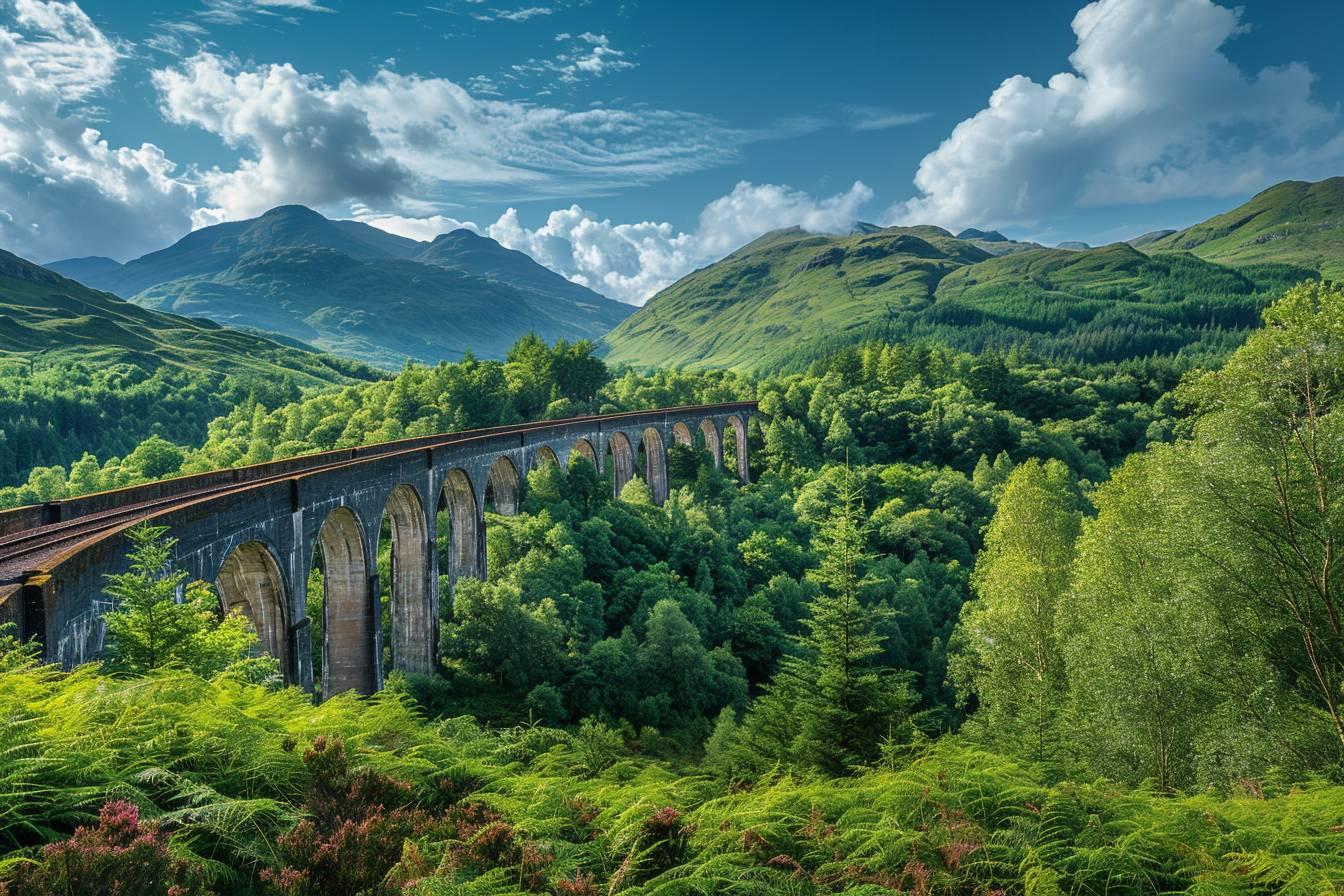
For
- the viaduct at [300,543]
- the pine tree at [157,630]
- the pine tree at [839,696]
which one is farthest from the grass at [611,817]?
the pine tree at [839,696]

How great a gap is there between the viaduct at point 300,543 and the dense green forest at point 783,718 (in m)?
1.14

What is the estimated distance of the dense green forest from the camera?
228 inches

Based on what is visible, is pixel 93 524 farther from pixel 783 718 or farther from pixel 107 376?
pixel 107 376

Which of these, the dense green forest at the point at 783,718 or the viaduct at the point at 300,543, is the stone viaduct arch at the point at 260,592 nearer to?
the viaduct at the point at 300,543

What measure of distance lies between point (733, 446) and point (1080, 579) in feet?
199

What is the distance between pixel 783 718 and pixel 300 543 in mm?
13250

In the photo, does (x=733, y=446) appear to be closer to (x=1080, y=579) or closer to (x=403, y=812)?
(x=1080, y=579)

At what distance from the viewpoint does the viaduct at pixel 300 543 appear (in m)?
11.6

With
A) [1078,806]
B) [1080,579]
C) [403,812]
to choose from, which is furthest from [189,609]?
[1080,579]

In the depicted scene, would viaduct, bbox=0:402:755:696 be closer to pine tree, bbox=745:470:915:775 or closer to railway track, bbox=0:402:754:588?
railway track, bbox=0:402:754:588

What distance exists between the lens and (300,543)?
20.1 metres

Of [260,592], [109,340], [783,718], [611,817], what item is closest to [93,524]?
[260,592]

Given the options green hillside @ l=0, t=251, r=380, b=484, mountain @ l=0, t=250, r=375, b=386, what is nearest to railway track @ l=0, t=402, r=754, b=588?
green hillside @ l=0, t=251, r=380, b=484

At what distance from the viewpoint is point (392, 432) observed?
186 feet
